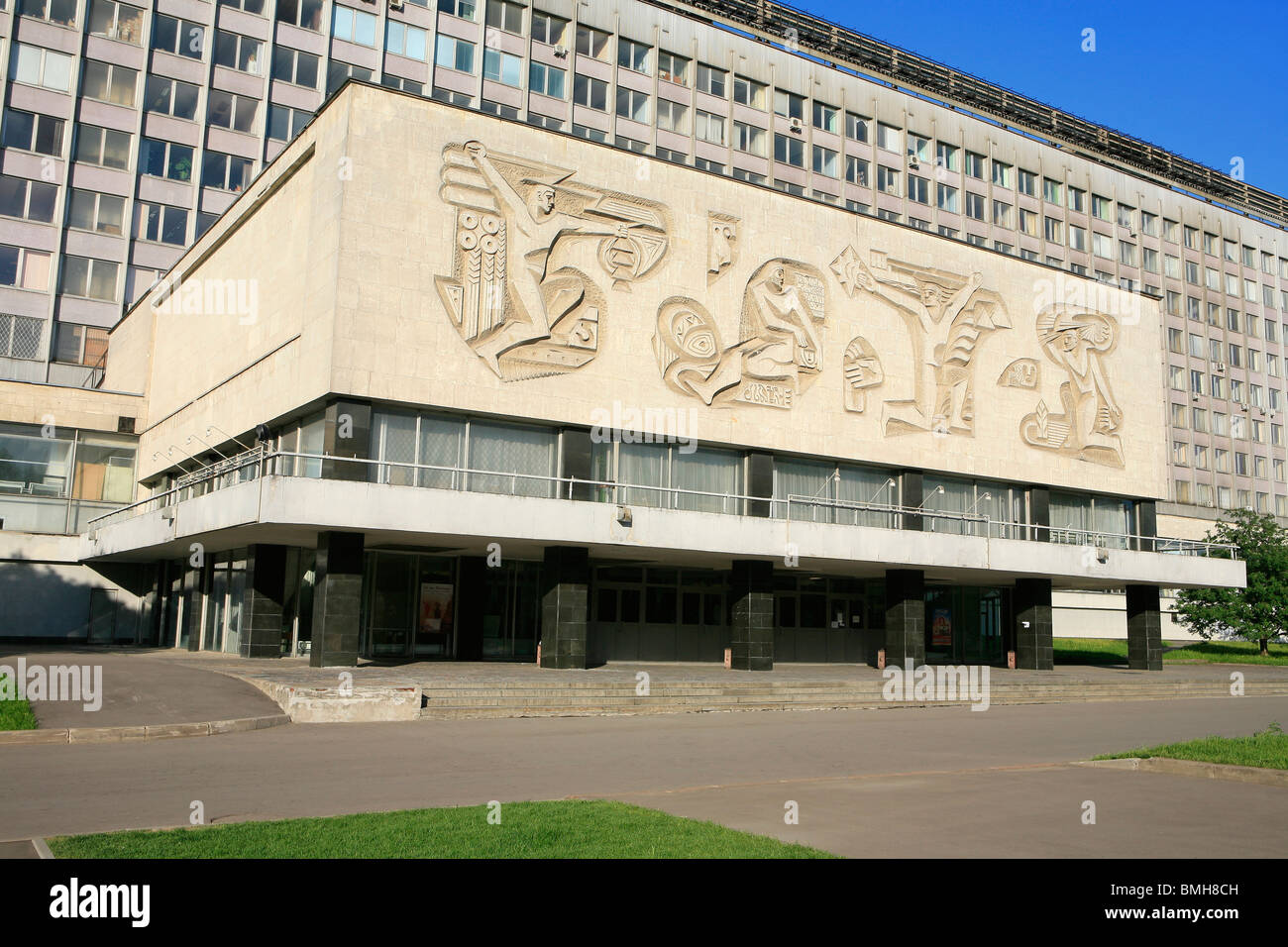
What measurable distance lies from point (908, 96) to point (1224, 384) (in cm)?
3589

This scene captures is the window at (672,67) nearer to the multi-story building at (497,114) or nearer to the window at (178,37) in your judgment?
the multi-story building at (497,114)

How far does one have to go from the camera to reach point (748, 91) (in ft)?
198

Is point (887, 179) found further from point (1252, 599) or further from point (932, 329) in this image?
point (1252, 599)

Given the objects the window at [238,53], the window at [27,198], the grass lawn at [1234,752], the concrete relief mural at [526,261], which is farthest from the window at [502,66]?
the grass lawn at [1234,752]

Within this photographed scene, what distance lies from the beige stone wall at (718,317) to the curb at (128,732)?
1125 cm

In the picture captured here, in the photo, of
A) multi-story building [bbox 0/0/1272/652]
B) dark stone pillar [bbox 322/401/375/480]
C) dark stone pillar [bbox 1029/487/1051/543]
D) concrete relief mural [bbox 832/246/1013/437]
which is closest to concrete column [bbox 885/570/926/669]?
multi-story building [bbox 0/0/1272/652]

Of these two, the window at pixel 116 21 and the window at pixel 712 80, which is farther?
the window at pixel 712 80

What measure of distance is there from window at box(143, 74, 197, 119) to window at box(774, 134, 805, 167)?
3104 cm

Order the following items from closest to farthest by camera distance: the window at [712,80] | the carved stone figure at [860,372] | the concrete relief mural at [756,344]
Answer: the concrete relief mural at [756,344]
the carved stone figure at [860,372]
the window at [712,80]

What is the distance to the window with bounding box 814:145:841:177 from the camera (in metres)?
62.3

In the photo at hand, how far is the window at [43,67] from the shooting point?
4866cm

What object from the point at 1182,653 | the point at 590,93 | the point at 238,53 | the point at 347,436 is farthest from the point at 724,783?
the point at 238,53

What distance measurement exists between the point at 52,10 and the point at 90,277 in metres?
12.5
